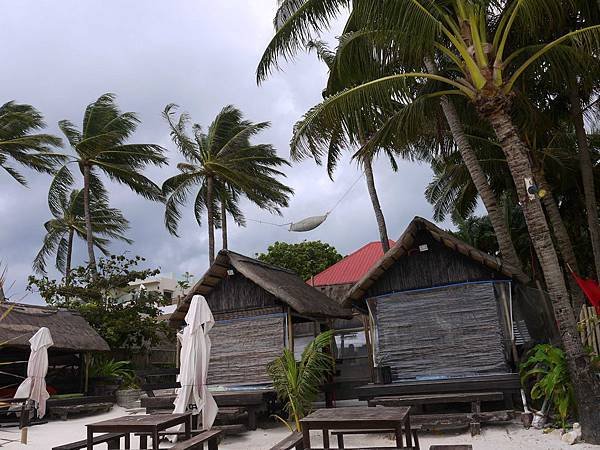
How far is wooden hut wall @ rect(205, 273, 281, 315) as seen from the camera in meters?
11.4

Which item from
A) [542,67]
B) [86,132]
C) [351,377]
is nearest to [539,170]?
[542,67]

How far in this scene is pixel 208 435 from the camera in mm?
5906

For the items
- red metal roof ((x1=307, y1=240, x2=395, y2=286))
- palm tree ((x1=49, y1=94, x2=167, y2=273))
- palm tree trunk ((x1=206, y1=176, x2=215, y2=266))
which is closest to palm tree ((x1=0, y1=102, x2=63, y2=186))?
palm tree ((x1=49, y1=94, x2=167, y2=273))

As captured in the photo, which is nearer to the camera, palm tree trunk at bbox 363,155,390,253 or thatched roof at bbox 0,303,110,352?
thatched roof at bbox 0,303,110,352

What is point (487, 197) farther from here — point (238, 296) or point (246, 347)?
point (246, 347)

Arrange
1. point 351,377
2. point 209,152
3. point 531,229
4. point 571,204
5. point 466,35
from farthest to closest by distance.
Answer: point 209,152, point 571,204, point 351,377, point 466,35, point 531,229

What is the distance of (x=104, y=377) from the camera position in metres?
16.6

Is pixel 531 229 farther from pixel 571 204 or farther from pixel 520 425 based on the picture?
pixel 571 204

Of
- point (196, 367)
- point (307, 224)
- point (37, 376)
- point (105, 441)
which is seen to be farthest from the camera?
point (307, 224)

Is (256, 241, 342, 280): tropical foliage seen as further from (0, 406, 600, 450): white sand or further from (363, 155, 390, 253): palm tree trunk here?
(0, 406, 600, 450): white sand

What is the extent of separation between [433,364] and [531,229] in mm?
3581

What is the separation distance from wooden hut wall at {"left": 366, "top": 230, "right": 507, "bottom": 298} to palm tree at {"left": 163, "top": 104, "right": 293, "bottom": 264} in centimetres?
1048

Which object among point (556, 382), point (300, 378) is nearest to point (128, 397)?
point (300, 378)

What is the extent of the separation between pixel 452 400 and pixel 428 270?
2691mm
